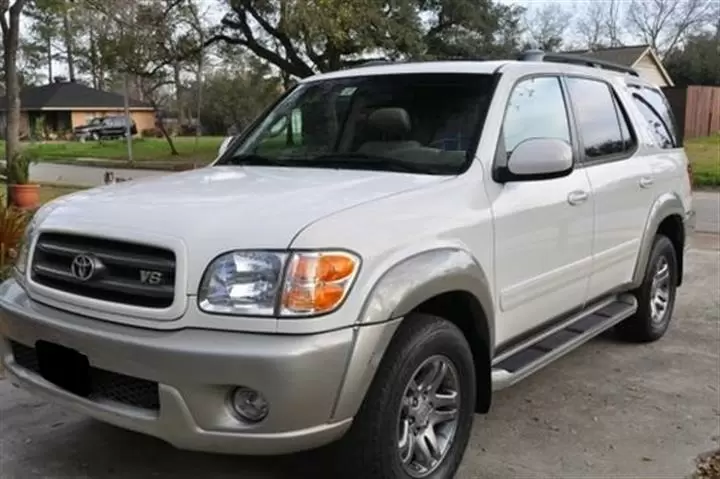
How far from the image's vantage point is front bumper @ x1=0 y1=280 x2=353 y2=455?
2.60 m

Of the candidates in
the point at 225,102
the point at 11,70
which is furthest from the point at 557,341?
the point at 225,102

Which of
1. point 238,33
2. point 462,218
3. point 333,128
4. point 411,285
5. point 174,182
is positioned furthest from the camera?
point 238,33

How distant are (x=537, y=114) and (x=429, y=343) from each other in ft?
5.52

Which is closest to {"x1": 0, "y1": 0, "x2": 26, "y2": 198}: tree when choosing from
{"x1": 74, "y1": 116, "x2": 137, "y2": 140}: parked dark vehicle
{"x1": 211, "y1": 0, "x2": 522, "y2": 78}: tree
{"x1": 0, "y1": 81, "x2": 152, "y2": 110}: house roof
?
{"x1": 211, "y1": 0, "x2": 522, "y2": 78}: tree

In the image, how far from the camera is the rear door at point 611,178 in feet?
14.9

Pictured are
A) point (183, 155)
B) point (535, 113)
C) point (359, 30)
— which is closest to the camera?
point (535, 113)

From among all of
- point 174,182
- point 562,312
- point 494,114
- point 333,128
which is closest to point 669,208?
point 562,312

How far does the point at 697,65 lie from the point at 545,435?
4377 cm

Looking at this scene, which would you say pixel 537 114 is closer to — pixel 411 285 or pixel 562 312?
pixel 562 312

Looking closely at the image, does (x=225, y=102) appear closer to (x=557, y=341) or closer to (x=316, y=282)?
(x=557, y=341)

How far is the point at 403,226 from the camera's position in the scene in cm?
304

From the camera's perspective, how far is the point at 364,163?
376 cm

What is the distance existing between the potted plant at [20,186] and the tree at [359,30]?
7.83 m

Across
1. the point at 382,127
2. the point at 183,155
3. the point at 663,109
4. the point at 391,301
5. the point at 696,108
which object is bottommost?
the point at 183,155
